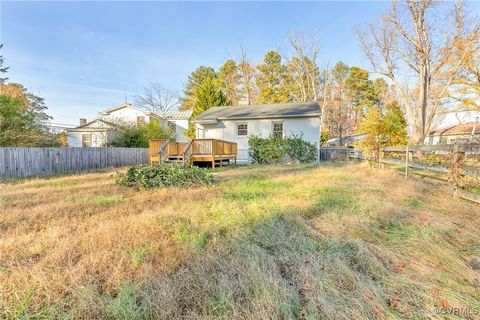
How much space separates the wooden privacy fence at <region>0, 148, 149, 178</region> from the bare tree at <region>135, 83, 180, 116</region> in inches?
773

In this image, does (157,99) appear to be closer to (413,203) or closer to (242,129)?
(242,129)

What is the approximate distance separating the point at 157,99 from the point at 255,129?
73.1 feet

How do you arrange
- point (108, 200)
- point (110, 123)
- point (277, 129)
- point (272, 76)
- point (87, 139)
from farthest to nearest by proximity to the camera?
point (272, 76) < point (87, 139) < point (110, 123) < point (277, 129) < point (108, 200)

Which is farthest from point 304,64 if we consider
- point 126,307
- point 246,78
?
point 126,307

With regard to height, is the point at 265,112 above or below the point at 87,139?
above

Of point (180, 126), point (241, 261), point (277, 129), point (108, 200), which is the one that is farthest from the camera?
point (180, 126)

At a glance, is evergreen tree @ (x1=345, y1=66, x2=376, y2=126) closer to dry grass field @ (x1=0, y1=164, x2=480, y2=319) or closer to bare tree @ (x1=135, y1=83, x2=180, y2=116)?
bare tree @ (x1=135, y1=83, x2=180, y2=116)

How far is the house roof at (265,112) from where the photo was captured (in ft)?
46.9

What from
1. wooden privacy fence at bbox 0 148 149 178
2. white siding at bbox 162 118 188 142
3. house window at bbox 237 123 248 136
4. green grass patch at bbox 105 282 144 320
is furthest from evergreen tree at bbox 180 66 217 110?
green grass patch at bbox 105 282 144 320

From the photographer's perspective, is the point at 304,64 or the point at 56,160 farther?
the point at 304,64

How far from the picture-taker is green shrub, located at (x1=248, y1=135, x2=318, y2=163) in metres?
13.8

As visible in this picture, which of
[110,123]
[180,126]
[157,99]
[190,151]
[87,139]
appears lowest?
[190,151]

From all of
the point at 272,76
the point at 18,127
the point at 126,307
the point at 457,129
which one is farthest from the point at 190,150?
the point at 457,129

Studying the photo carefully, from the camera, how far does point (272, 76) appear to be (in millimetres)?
28406
